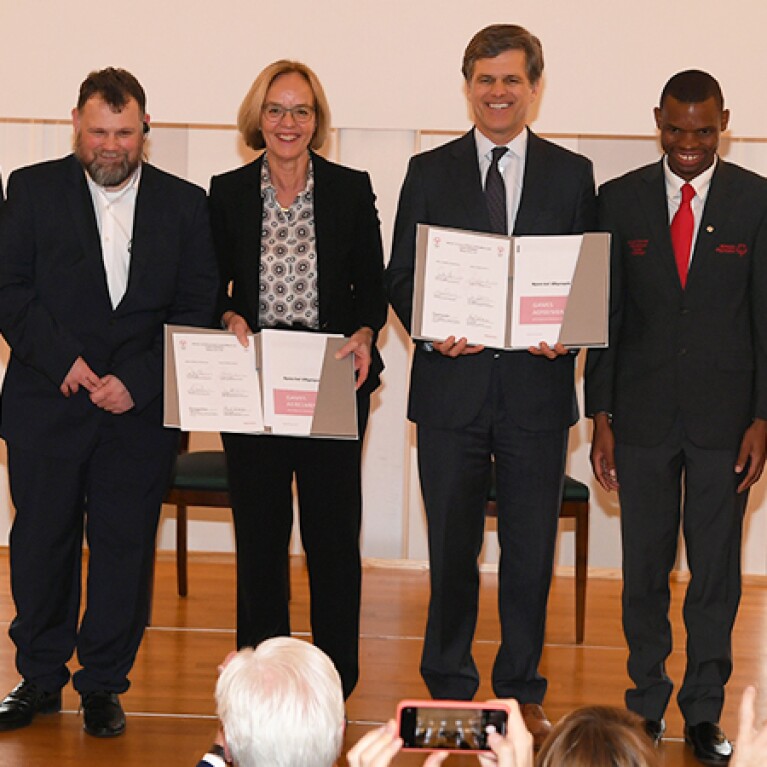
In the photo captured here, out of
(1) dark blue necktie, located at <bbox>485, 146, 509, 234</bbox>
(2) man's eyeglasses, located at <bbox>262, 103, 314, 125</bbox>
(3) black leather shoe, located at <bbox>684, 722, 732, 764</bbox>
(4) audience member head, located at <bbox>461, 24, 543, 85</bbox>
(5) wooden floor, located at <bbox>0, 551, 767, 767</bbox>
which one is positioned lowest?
(5) wooden floor, located at <bbox>0, 551, 767, 767</bbox>

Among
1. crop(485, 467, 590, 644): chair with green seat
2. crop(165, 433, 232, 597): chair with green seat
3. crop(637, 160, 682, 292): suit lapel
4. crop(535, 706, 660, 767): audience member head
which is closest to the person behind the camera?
crop(535, 706, 660, 767): audience member head

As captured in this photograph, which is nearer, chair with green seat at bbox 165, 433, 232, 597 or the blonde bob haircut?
the blonde bob haircut

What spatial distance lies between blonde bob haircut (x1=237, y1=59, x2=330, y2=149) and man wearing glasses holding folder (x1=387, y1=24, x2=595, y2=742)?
0.33 m

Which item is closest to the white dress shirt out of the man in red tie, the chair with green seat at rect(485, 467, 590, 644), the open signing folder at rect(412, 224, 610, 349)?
the open signing folder at rect(412, 224, 610, 349)

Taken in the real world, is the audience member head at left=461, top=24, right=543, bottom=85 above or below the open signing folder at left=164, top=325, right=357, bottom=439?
Result: above

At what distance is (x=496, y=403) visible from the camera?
12.8ft

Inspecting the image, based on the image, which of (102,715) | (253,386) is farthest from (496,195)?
(102,715)

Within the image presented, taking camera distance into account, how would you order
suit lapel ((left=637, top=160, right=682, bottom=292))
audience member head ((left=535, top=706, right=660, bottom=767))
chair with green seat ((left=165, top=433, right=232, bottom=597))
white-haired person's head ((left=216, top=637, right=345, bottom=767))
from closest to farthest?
1. audience member head ((left=535, top=706, right=660, bottom=767))
2. white-haired person's head ((left=216, top=637, right=345, bottom=767))
3. suit lapel ((left=637, top=160, right=682, bottom=292))
4. chair with green seat ((left=165, top=433, right=232, bottom=597))

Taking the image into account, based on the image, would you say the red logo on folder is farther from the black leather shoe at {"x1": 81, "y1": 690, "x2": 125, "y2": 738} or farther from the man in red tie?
the black leather shoe at {"x1": 81, "y1": 690, "x2": 125, "y2": 738}

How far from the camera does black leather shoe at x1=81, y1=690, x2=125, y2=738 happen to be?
3.92m

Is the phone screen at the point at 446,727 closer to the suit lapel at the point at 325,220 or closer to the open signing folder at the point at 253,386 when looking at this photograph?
the open signing folder at the point at 253,386

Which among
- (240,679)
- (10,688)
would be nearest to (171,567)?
(10,688)

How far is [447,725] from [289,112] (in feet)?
7.62

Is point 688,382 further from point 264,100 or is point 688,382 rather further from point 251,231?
point 264,100
